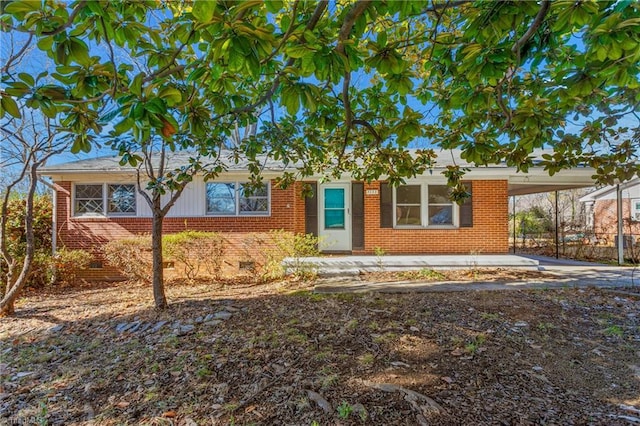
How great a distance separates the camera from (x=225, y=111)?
2936mm

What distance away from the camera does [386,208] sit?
9.16 metres

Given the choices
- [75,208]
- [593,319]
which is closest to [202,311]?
[593,319]

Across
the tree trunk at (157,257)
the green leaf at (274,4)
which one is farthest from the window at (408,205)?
the green leaf at (274,4)

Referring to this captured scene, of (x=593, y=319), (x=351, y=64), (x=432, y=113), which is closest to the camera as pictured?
(x=351, y=64)

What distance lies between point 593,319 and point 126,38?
626 centimetres

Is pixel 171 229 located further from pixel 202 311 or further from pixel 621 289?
pixel 621 289

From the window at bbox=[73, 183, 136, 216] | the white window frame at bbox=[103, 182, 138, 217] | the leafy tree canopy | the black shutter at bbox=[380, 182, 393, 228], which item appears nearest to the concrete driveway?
the black shutter at bbox=[380, 182, 393, 228]

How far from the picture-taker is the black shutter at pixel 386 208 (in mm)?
9148

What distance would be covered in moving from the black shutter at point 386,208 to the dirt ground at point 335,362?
12.6ft

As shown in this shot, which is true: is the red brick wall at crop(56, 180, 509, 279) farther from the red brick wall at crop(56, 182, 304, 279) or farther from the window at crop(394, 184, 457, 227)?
the window at crop(394, 184, 457, 227)

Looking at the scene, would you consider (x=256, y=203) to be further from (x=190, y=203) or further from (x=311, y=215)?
(x=190, y=203)

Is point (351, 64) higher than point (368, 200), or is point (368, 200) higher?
point (351, 64)

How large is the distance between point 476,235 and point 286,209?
5578 millimetres

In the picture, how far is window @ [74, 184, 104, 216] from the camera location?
29.0ft
